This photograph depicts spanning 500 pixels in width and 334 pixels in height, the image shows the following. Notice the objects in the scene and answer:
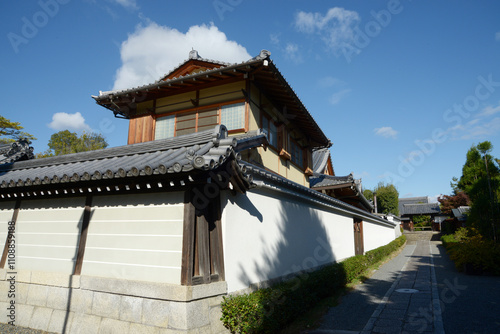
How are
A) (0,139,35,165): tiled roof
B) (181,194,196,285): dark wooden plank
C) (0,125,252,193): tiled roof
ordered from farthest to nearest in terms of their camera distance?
(0,139,35,165): tiled roof → (181,194,196,285): dark wooden plank → (0,125,252,193): tiled roof

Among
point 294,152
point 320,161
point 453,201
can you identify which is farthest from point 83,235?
point 453,201

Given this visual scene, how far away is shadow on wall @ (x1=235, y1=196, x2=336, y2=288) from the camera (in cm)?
711

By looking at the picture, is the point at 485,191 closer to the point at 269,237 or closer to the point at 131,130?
the point at 269,237

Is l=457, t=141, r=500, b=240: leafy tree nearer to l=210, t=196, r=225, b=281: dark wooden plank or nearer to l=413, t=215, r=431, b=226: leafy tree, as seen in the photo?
l=210, t=196, r=225, b=281: dark wooden plank

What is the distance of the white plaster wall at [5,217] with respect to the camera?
7652 millimetres

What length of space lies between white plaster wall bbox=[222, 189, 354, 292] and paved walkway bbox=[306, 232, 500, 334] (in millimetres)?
1618

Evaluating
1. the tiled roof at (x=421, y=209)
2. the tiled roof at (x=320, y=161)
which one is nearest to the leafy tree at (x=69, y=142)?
the tiled roof at (x=320, y=161)

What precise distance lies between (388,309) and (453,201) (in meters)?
46.3

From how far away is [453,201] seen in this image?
44875mm

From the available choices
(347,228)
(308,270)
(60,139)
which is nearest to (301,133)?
(347,228)

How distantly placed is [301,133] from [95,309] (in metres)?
12.2

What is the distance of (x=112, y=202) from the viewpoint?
6.21 metres

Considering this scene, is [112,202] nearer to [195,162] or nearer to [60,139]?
[195,162]

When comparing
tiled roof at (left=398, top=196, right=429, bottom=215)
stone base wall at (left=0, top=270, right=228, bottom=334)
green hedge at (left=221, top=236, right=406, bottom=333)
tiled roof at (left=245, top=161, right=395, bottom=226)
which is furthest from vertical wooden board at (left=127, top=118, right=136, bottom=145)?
tiled roof at (left=398, top=196, right=429, bottom=215)
